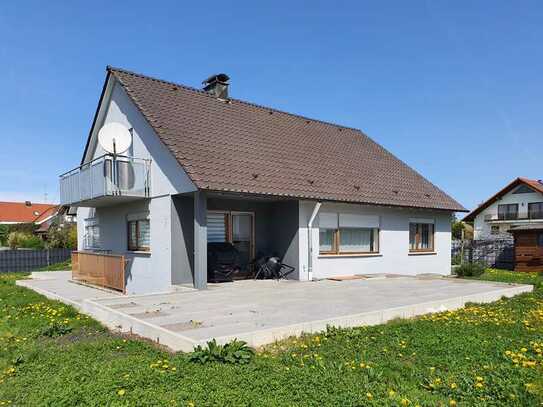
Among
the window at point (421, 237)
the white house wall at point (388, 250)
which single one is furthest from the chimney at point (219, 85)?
the window at point (421, 237)

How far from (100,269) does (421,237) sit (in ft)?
41.9

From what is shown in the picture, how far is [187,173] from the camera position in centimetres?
1098

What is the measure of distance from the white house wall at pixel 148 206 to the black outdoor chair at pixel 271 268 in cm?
287

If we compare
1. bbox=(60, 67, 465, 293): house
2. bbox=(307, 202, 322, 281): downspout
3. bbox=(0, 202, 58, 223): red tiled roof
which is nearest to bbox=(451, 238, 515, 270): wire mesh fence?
bbox=(60, 67, 465, 293): house

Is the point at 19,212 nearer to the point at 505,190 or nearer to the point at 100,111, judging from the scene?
the point at 100,111

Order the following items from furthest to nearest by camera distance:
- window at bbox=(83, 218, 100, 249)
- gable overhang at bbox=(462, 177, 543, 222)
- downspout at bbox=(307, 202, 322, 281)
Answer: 1. gable overhang at bbox=(462, 177, 543, 222)
2. window at bbox=(83, 218, 100, 249)
3. downspout at bbox=(307, 202, 322, 281)

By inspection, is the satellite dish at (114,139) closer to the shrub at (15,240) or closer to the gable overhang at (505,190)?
the shrub at (15,240)

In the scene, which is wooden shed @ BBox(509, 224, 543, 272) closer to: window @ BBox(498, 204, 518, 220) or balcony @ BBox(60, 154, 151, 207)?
balcony @ BBox(60, 154, 151, 207)

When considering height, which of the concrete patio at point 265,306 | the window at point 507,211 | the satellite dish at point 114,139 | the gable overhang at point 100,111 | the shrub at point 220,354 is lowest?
the concrete patio at point 265,306

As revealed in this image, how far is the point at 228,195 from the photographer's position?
40.0 ft

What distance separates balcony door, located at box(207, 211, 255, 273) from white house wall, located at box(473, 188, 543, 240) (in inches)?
1465

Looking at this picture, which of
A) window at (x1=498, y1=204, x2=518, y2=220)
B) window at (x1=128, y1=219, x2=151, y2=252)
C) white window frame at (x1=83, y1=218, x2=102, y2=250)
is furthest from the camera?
window at (x1=498, y1=204, x2=518, y2=220)

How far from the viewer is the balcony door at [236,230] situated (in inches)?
516

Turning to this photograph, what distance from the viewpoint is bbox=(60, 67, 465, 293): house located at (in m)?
12.1
